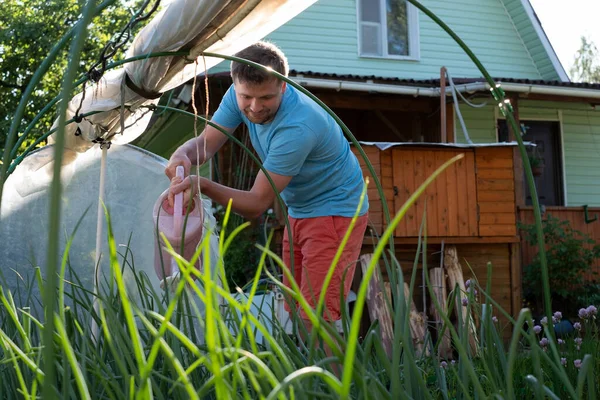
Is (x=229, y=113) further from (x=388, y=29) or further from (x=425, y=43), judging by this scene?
(x=425, y=43)

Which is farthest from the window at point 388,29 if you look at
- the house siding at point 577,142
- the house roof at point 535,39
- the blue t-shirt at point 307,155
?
the blue t-shirt at point 307,155

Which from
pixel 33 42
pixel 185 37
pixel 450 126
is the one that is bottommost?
pixel 185 37

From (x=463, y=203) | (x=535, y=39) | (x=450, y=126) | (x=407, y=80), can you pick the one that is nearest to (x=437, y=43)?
(x=535, y=39)

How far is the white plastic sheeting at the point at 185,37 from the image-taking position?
2332mm

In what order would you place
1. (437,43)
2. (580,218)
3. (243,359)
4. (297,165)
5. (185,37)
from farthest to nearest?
(437,43)
(580,218)
(297,165)
(185,37)
(243,359)

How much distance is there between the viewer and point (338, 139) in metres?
3.31

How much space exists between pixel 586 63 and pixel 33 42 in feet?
72.7

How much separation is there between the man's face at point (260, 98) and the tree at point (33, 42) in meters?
12.9

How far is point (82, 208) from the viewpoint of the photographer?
400 centimetres

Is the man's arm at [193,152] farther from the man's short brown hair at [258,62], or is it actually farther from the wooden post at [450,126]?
the wooden post at [450,126]

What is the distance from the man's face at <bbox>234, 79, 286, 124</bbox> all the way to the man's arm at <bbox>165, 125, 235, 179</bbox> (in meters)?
0.22

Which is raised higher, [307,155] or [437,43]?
[437,43]

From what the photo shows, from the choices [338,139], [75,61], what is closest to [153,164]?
[338,139]

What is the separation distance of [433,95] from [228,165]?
309 centimetres
